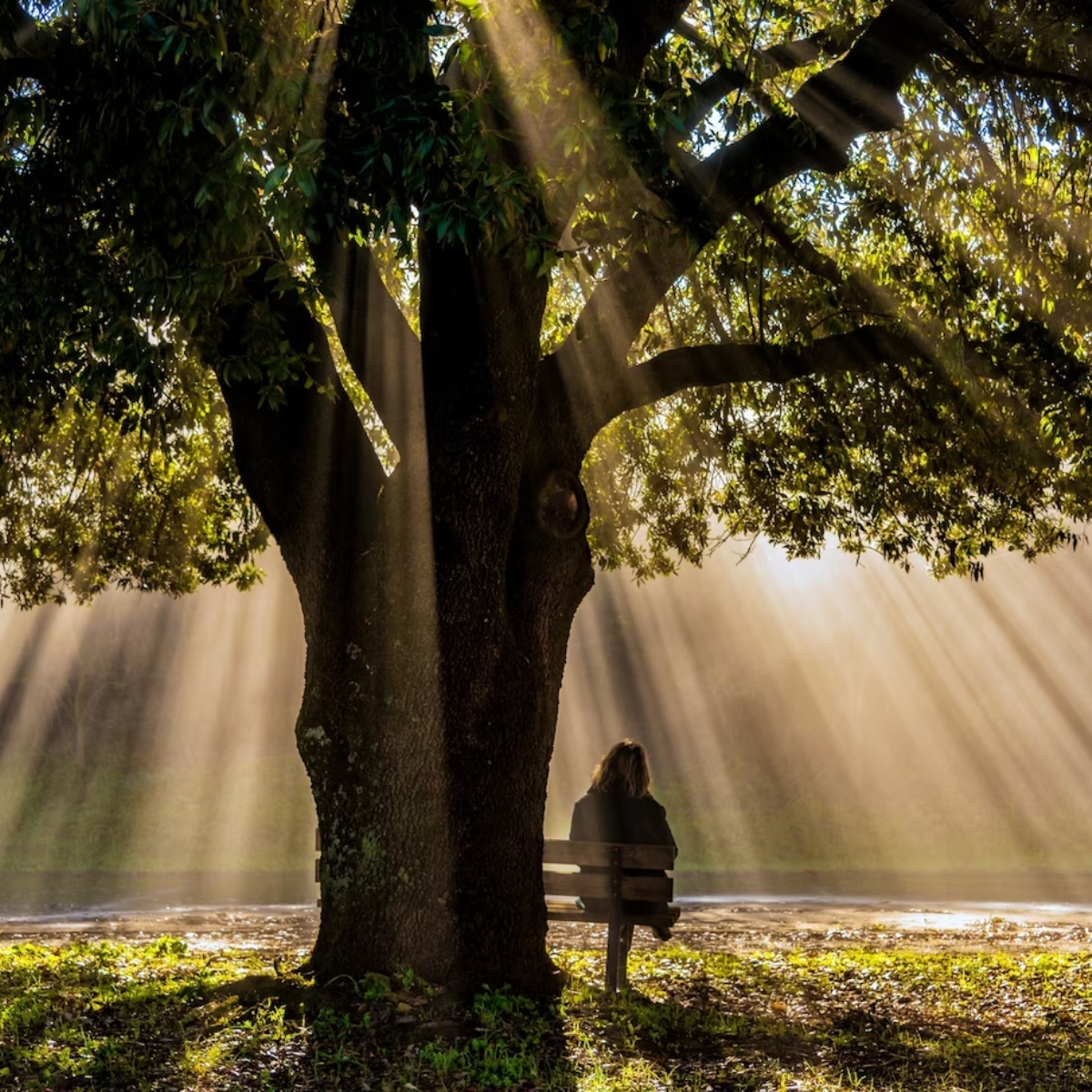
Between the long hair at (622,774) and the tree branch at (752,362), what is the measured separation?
263 centimetres

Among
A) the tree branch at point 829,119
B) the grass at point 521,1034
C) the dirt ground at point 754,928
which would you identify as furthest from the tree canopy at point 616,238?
the dirt ground at point 754,928

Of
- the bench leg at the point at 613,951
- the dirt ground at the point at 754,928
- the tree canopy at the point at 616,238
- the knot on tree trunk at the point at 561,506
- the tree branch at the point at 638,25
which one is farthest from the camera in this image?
the dirt ground at the point at 754,928

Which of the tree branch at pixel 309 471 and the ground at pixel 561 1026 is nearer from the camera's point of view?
the ground at pixel 561 1026

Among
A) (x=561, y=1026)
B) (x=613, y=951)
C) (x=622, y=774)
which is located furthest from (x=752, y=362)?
(x=561, y=1026)

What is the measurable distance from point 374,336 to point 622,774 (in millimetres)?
3835

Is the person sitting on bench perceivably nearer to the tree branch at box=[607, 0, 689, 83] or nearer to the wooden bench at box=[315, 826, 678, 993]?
the wooden bench at box=[315, 826, 678, 993]

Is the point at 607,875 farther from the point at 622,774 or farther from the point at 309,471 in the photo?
the point at 309,471

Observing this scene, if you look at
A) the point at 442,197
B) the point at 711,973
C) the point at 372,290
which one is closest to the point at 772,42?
the point at 372,290

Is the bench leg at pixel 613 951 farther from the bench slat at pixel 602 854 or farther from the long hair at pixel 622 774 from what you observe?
the long hair at pixel 622 774

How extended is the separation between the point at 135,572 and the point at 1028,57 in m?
11.6

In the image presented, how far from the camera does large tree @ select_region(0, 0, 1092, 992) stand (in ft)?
20.2

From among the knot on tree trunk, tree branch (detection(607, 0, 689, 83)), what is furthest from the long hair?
tree branch (detection(607, 0, 689, 83))

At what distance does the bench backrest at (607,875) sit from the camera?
9469 millimetres

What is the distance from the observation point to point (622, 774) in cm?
1021
